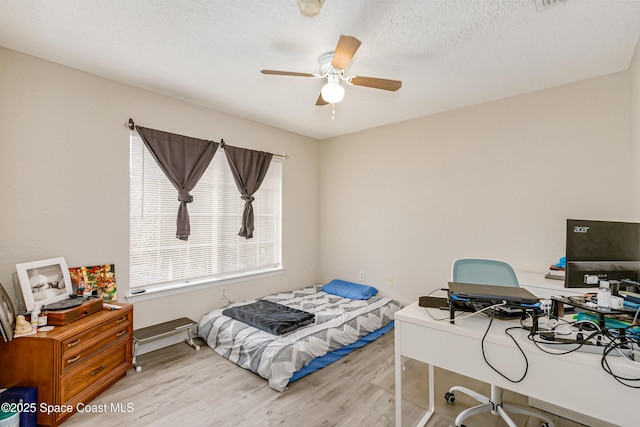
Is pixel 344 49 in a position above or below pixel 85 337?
above

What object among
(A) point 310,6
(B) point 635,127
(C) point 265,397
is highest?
(A) point 310,6

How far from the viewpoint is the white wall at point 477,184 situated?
8.55 ft

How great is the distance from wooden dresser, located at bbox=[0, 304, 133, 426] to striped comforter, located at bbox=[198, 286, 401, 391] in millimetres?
997

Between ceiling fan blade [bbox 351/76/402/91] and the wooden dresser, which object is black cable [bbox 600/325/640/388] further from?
the wooden dresser

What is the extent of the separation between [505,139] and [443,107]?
2.47 feet

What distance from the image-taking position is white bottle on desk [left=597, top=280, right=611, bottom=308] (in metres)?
1.26

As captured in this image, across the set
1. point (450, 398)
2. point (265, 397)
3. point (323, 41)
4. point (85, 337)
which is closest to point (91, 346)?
point (85, 337)

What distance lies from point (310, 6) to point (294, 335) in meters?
2.57

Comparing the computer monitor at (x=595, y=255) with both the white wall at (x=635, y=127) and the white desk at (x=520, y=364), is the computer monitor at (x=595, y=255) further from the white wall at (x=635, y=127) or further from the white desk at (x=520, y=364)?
the white wall at (x=635, y=127)

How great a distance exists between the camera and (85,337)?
6.82ft

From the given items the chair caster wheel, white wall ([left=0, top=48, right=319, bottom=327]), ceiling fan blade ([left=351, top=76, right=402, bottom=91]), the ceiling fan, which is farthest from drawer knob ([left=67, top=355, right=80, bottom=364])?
ceiling fan blade ([left=351, top=76, right=402, bottom=91])

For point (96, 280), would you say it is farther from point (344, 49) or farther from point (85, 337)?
point (344, 49)

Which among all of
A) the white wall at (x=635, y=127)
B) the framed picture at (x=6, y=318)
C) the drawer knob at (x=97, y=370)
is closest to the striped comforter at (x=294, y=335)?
the drawer knob at (x=97, y=370)

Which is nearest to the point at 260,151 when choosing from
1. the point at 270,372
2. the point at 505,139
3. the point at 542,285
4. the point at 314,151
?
the point at 314,151
